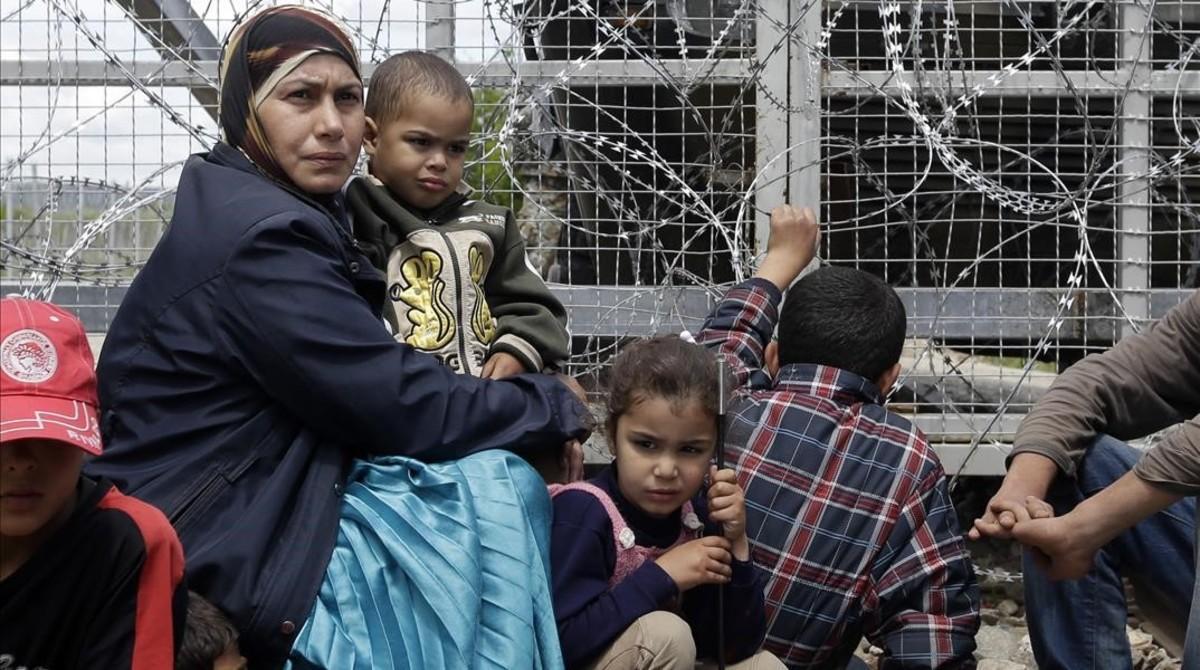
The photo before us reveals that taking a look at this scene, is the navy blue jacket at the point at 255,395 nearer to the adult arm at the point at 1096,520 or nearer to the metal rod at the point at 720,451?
the metal rod at the point at 720,451

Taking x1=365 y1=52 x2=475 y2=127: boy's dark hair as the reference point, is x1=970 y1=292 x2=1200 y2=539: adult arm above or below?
below

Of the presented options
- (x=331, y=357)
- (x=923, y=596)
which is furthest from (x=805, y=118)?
(x=331, y=357)

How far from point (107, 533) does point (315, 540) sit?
1.41ft

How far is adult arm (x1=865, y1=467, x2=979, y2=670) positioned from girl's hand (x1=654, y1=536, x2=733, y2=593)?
425 mm

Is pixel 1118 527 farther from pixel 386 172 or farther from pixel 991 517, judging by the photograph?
pixel 386 172

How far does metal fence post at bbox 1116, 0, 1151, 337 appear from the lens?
479cm

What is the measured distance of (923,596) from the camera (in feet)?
11.2

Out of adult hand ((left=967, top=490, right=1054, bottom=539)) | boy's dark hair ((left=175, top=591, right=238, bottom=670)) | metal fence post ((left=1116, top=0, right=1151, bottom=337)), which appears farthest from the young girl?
metal fence post ((left=1116, top=0, right=1151, bottom=337))

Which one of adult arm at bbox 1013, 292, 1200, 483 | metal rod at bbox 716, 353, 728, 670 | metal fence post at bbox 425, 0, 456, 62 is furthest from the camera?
metal fence post at bbox 425, 0, 456, 62

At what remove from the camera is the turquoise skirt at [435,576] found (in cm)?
297

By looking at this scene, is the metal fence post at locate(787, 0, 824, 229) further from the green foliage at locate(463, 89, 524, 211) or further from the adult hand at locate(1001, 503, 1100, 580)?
the adult hand at locate(1001, 503, 1100, 580)

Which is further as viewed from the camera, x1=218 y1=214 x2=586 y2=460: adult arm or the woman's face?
the woman's face

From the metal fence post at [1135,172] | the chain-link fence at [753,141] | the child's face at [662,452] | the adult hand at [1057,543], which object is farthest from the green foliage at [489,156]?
the metal fence post at [1135,172]

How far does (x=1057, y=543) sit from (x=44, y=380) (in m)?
2.00
